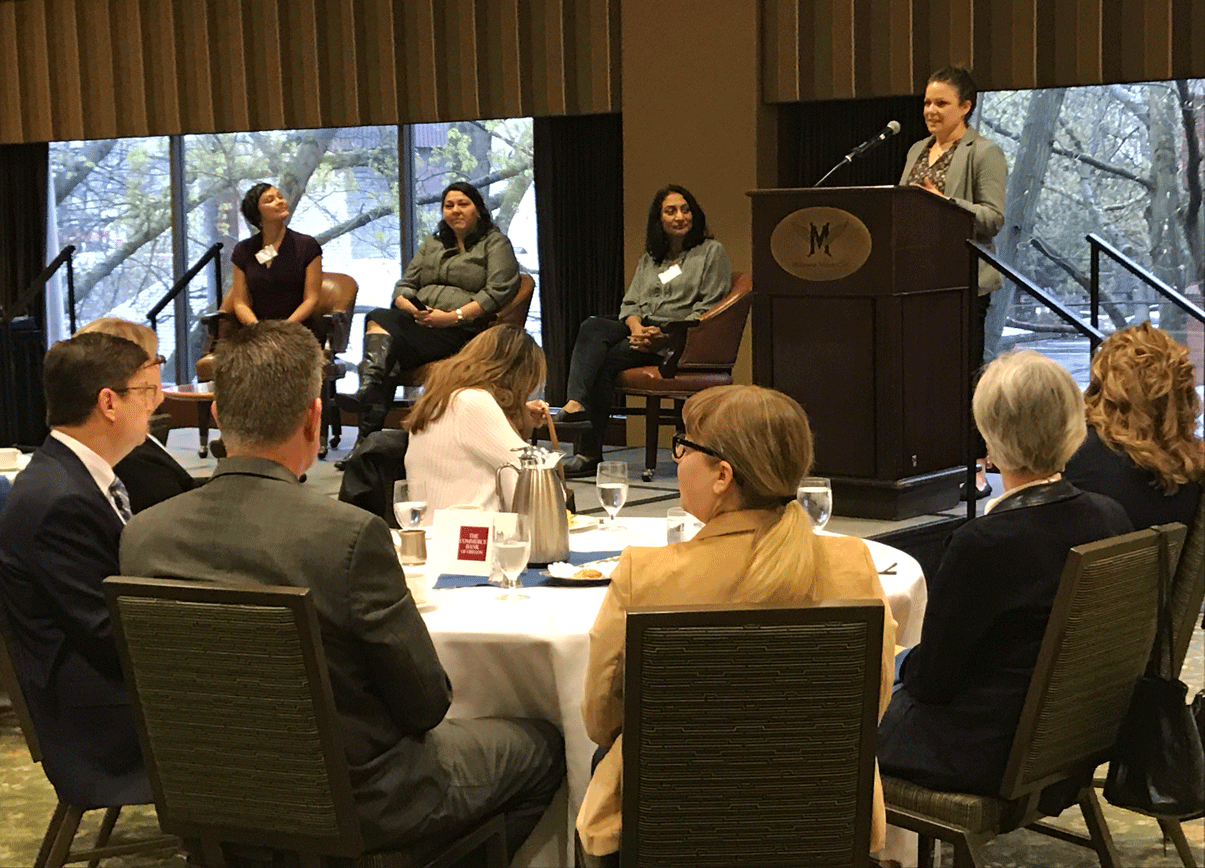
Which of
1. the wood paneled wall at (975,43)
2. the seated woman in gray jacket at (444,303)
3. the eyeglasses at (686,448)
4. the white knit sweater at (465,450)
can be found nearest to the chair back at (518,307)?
the seated woman in gray jacket at (444,303)

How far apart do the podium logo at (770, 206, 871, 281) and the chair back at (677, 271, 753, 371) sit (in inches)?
38.3

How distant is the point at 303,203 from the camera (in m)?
9.92

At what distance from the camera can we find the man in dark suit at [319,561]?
7.19ft

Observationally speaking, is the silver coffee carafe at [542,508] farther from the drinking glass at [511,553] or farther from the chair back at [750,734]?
the chair back at [750,734]

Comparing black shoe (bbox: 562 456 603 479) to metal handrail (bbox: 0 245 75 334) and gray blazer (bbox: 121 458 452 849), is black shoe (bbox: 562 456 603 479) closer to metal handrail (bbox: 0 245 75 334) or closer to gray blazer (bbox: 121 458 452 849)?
metal handrail (bbox: 0 245 75 334)

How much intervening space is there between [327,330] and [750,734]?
619 cm

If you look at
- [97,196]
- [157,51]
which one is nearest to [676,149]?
[157,51]

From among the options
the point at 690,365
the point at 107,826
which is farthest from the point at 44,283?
the point at 107,826

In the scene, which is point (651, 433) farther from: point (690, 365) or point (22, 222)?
point (22, 222)

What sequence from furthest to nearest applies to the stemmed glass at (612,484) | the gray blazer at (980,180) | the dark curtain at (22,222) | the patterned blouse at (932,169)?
the dark curtain at (22,222)
the patterned blouse at (932,169)
the gray blazer at (980,180)
the stemmed glass at (612,484)

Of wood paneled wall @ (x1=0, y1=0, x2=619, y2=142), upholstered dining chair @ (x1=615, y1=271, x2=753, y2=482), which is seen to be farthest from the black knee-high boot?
wood paneled wall @ (x1=0, y1=0, x2=619, y2=142)

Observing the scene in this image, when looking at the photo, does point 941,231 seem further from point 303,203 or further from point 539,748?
point 303,203

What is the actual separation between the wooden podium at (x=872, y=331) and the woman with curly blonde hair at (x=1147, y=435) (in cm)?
208

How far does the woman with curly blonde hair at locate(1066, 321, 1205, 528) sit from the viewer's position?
3477 mm
